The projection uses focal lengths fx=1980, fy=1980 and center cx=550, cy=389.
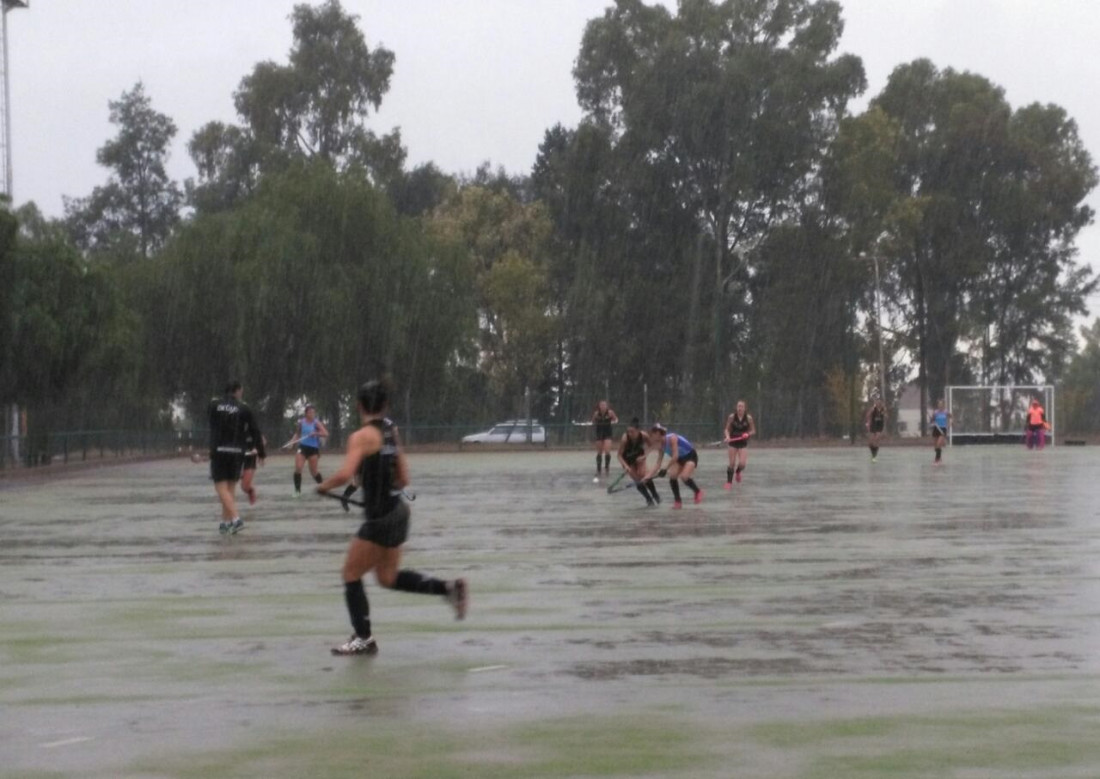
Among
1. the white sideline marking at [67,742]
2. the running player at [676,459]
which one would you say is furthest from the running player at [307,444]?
the white sideline marking at [67,742]

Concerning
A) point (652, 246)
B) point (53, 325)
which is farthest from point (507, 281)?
point (53, 325)

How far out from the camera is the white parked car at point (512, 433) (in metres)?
70.5

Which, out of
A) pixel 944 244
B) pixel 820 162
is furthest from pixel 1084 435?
pixel 820 162

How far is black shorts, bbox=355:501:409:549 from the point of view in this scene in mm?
10738

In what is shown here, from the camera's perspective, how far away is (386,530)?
10742 mm

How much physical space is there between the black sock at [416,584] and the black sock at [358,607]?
242 mm

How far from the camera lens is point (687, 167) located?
76062 mm

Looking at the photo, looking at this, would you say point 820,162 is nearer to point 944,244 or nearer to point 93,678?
point 944,244

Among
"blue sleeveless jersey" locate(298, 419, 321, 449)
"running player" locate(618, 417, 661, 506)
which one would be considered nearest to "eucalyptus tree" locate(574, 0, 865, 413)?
"blue sleeveless jersey" locate(298, 419, 321, 449)

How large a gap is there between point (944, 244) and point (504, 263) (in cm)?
1828

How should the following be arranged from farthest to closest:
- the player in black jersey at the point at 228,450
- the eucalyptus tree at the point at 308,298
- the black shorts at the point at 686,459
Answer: the eucalyptus tree at the point at 308,298, the black shorts at the point at 686,459, the player in black jersey at the point at 228,450

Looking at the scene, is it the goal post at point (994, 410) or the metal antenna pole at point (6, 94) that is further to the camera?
the goal post at point (994, 410)

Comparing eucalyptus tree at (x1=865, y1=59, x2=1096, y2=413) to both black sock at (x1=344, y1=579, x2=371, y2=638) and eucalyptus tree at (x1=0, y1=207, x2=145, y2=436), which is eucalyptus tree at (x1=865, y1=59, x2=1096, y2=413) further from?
black sock at (x1=344, y1=579, x2=371, y2=638)

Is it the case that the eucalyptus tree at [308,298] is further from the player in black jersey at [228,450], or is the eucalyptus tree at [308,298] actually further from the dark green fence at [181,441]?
the player in black jersey at [228,450]
